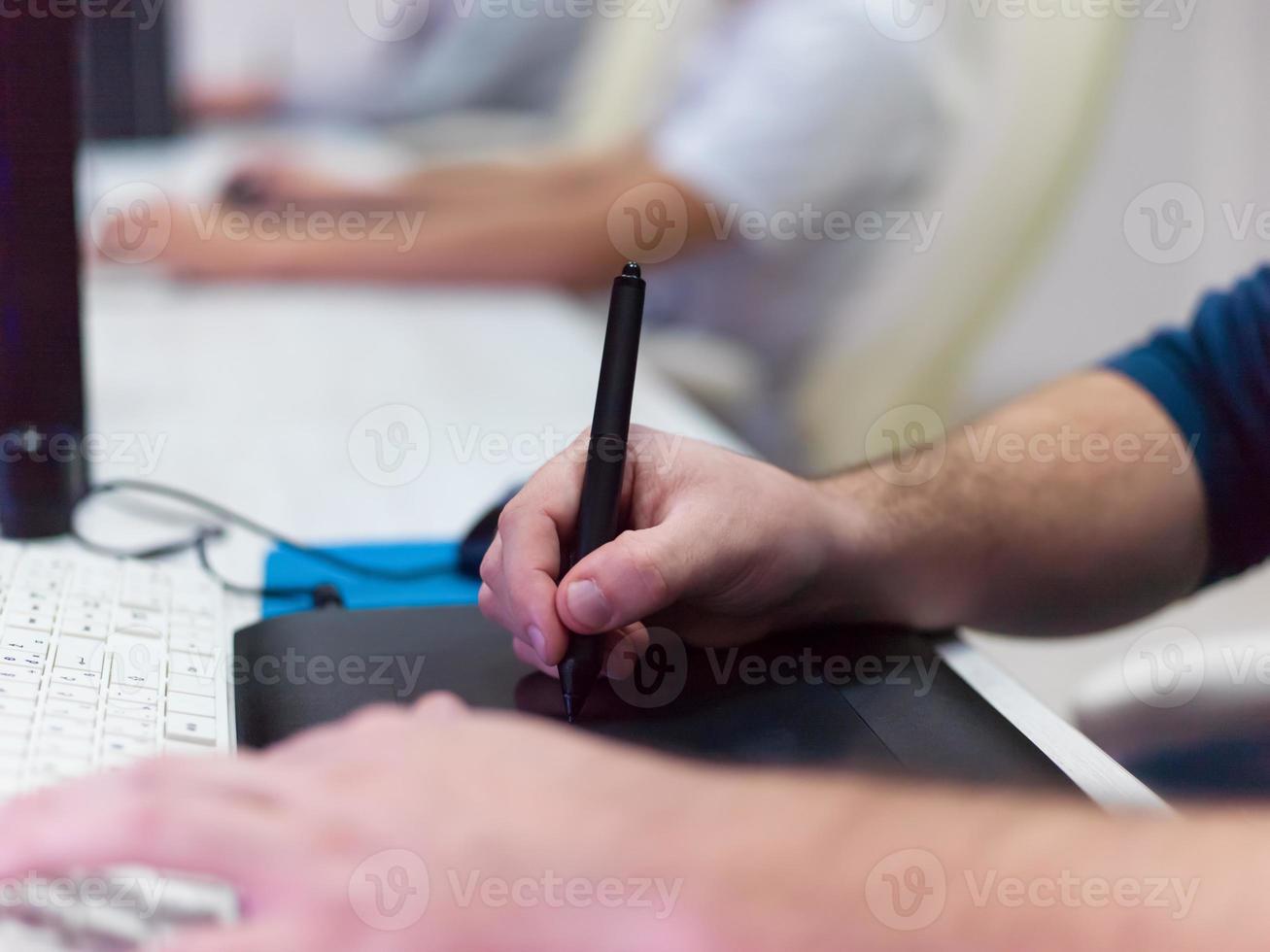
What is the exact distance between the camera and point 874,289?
1235 millimetres

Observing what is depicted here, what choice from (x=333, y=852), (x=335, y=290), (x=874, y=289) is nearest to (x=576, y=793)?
(x=333, y=852)

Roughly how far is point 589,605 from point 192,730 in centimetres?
14

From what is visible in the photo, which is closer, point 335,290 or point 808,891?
point 808,891

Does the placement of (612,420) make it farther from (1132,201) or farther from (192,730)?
(1132,201)

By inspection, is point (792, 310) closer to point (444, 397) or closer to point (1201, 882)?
point (444, 397)

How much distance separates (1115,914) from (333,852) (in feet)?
0.62

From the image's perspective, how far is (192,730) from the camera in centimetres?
36
